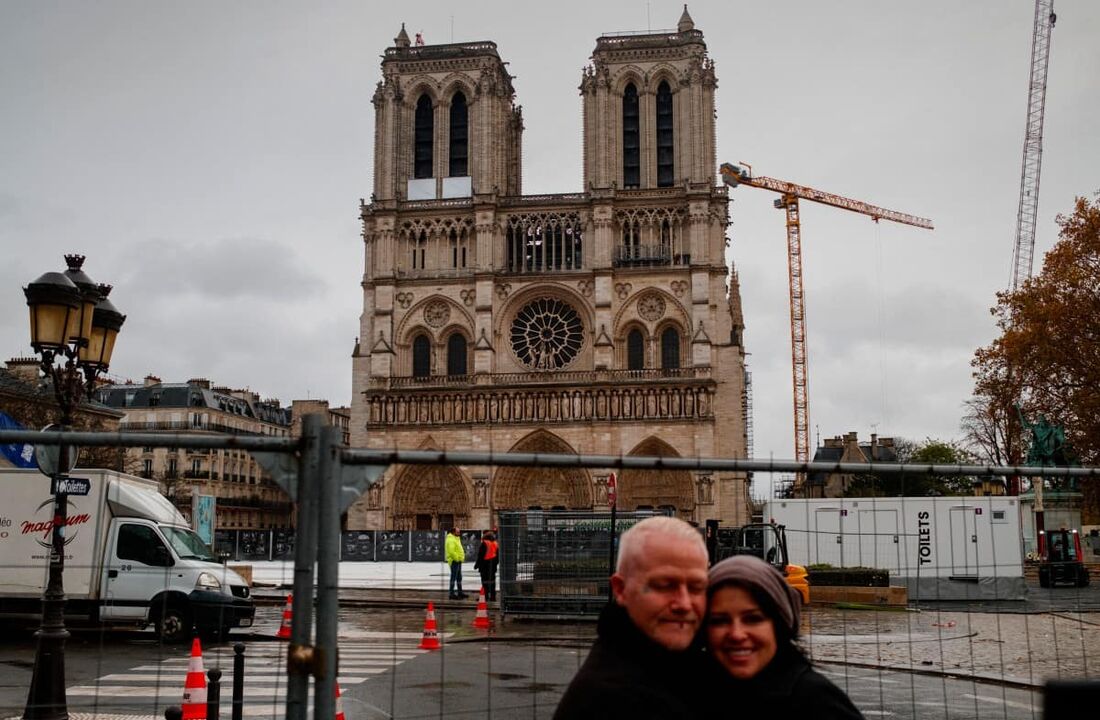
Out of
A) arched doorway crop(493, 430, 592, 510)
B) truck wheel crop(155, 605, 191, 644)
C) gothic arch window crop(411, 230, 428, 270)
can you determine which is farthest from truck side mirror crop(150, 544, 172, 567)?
gothic arch window crop(411, 230, 428, 270)

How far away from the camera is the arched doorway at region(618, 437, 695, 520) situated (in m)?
45.0

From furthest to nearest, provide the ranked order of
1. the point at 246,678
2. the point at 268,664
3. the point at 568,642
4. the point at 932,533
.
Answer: the point at 932,533
the point at 268,664
the point at 568,642
the point at 246,678

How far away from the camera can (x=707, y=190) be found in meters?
46.2

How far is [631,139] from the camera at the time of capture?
48719mm

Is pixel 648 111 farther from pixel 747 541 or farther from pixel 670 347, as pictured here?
pixel 747 541

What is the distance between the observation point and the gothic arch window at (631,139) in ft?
159

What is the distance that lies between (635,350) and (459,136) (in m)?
12.9

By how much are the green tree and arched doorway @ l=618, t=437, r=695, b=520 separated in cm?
1691

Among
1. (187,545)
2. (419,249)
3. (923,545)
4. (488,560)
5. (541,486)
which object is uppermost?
(419,249)

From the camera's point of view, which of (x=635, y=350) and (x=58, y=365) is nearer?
(x=58, y=365)

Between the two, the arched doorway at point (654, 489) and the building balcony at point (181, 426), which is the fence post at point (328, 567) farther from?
the building balcony at point (181, 426)

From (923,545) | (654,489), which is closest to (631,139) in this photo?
(654,489)

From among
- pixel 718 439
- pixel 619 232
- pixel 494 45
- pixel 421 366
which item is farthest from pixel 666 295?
pixel 494 45

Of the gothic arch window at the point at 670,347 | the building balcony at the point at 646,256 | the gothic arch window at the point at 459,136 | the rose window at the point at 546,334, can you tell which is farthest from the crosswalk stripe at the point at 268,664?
the gothic arch window at the point at 459,136
